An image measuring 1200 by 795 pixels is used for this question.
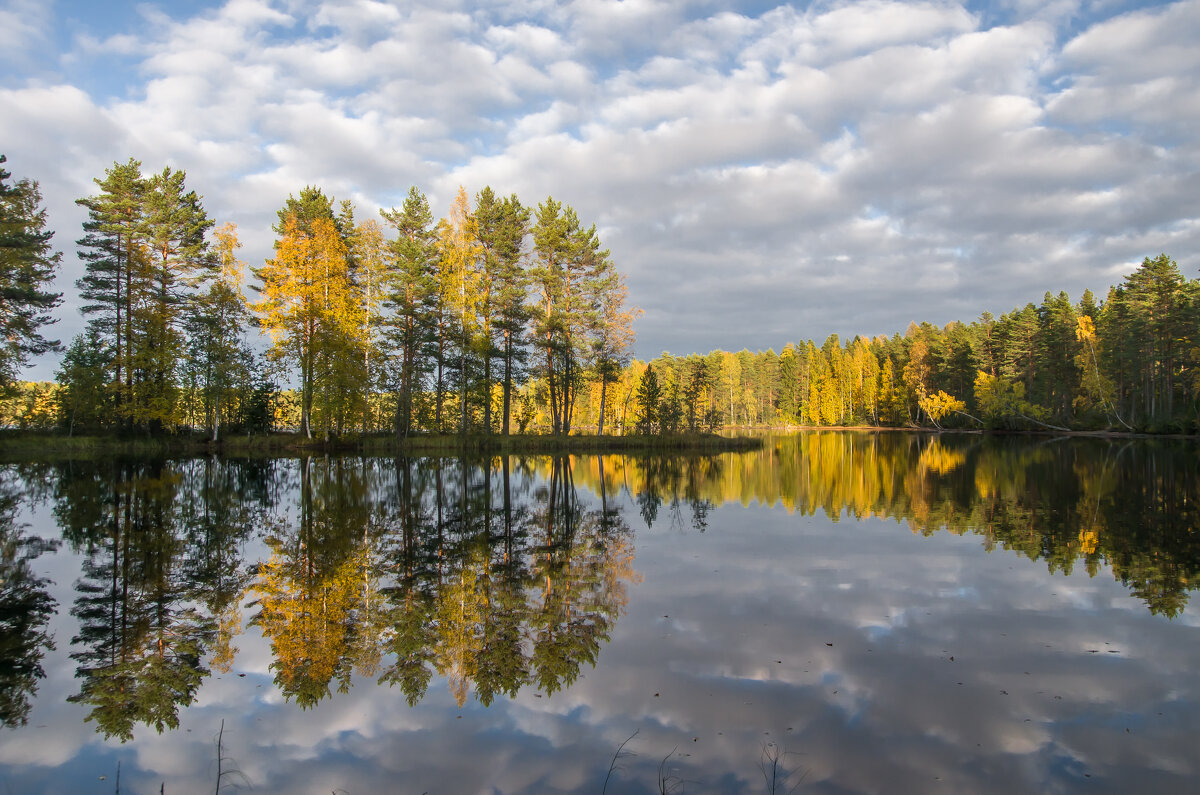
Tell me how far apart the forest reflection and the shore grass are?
979 cm

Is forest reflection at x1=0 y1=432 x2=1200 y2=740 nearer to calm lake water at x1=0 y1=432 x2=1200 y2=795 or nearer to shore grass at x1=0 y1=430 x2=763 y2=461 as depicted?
calm lake water at x1=0 y1=432 x2=1200 y2=795

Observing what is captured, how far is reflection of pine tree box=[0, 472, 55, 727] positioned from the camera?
5.49 m

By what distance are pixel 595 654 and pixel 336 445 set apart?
33.2 metres

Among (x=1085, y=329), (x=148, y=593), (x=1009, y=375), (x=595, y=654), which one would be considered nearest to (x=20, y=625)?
(x=148, y=593)

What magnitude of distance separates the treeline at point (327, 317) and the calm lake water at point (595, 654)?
22.2 meters

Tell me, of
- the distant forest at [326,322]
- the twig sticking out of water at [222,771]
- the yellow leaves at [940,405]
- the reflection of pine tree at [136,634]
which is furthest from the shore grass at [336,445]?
the yellow leaves at [940,405]

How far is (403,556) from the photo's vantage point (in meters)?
10.5

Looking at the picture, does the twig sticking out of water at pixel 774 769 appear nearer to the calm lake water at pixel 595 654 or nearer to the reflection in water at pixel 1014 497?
the calm lake water at pixel 595 654

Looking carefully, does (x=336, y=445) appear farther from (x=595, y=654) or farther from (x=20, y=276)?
(x=595, y=654)

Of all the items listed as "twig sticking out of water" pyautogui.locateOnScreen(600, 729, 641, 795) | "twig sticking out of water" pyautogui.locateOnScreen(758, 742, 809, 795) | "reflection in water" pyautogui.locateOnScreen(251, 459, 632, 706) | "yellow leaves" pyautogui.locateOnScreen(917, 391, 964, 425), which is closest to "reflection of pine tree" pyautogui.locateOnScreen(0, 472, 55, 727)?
"reflection in water" pyautogui.locateOnScreen(251, 459, 632, 706)

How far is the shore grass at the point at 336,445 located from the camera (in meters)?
32.5

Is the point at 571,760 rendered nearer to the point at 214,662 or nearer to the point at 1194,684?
the point at 214,662

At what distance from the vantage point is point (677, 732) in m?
4.89

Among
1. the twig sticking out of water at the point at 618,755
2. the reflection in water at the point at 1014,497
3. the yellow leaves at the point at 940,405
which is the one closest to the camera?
the twig sticking out of water at the point at 618,755
